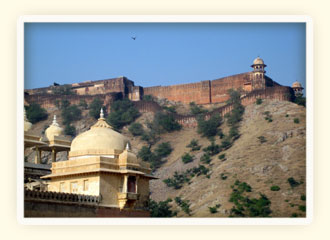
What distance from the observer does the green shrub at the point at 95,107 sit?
53.2 meters

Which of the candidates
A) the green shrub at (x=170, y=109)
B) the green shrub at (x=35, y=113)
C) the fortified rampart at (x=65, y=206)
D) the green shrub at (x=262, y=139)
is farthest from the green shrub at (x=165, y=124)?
the fortified rampart at (x=65, y=206)

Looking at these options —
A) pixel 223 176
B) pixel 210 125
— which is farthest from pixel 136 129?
pixel 223 176

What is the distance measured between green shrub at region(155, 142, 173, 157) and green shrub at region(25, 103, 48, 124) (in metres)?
7.81

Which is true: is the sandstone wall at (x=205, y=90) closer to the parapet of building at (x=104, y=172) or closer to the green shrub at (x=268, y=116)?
the green shrub at (x=268, y=116)

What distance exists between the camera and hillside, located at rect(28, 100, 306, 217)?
115ft

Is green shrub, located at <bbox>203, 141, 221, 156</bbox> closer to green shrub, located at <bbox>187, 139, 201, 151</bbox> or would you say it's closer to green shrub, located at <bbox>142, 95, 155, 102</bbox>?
green shrub, located at <bbox>187, 139, 201, 151</bbox>

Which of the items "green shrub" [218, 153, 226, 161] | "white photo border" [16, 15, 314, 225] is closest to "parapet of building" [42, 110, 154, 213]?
"white photo border" [16, 15, 314, 225]
